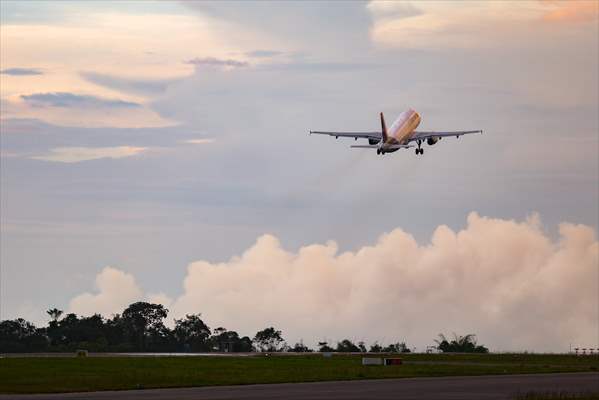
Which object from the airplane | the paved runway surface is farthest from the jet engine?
the paved runway surface

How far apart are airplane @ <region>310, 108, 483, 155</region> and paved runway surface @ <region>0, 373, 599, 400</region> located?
150 ft

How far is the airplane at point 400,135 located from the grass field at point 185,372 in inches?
1118

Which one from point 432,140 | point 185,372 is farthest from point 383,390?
point 432,140

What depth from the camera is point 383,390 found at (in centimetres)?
8788

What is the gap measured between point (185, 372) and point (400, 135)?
2166 inches

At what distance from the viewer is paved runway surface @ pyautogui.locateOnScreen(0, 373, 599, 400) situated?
3179 inches

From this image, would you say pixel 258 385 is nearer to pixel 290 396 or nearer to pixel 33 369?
pixel 290 396

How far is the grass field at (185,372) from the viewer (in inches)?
3723

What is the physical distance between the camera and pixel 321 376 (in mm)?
107375

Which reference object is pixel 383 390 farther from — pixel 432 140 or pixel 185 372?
pixel 432 140

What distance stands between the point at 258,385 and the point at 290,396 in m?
14.0

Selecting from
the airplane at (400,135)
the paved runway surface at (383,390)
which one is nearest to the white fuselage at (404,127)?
the airplane at (400,135)

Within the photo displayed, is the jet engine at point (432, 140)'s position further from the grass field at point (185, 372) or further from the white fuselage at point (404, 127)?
the grass field at point (185, 372)

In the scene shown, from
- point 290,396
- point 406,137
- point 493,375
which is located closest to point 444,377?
point 493,375
